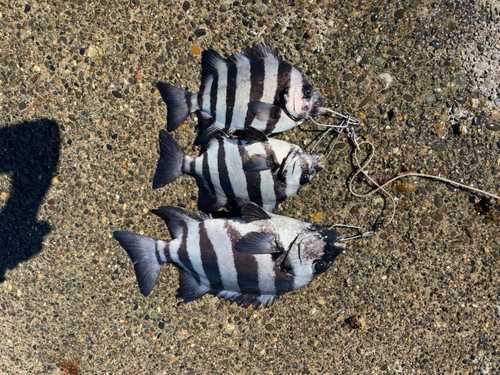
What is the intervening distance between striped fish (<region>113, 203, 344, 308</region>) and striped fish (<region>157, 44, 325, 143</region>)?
0.62 meters

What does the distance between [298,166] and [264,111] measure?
1.43ft

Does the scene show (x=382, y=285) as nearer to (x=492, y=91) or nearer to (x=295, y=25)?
(x=492, y=91)

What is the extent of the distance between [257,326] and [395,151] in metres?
1.75

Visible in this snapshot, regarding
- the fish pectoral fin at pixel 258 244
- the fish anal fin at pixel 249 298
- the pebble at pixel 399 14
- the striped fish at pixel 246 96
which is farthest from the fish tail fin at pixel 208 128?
the pebble at pixel 399 14

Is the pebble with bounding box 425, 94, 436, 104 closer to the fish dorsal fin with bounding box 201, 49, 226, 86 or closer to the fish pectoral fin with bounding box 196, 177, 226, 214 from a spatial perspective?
the fish dorsal fin with bounding box 201, 49, 226, 86

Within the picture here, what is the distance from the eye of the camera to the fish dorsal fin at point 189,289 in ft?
7.52

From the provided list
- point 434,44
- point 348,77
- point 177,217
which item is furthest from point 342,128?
point 177,217

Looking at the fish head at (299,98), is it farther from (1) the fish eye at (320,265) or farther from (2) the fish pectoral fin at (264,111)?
(1) the fish eye at (320,265)

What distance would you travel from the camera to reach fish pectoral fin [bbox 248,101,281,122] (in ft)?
6.54

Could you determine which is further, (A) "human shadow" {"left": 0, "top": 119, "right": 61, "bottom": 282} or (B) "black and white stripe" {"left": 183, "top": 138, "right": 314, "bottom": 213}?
(A) "human shadow" {"left": 0, "top": 119, "right": 61, "bottom": 282}

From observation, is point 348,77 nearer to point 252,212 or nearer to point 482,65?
point 482,65

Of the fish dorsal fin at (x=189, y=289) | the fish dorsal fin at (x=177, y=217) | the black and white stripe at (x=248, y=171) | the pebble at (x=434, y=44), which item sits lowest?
the fish dorsal fin at (x=189, y=289)

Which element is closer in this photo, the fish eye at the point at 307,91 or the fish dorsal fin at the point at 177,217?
the fish eye at the point at 307,91

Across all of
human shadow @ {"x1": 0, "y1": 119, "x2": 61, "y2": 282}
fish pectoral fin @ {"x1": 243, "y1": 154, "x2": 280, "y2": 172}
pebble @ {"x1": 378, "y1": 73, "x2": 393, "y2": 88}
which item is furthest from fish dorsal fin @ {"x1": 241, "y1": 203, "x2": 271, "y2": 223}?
human shadow @ {"x1": 0, "y1": 119, "x2": 61, "y2": 282}
